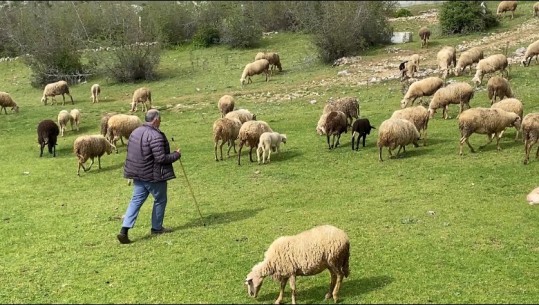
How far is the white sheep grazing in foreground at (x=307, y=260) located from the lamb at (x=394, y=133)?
8.45 meters

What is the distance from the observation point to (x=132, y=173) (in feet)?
35.4

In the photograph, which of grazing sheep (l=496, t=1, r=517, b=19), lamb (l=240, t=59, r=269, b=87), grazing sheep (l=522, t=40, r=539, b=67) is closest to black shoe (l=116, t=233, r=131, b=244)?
grazing sheep (l=522, t=40, r=539, b=67)

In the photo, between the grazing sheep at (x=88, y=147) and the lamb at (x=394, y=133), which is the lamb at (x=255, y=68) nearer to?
the grazing sheep at (x=88, y=147)

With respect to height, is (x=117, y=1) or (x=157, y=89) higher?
(x=117, y=1)

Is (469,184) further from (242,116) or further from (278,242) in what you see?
(242,116)

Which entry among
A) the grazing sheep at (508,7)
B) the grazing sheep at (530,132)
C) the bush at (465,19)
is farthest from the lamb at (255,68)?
the grazing sheep at (530,132)

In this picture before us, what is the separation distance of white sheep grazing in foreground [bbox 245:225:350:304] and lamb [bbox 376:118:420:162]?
27.7 feet

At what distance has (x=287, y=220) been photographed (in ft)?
39.1

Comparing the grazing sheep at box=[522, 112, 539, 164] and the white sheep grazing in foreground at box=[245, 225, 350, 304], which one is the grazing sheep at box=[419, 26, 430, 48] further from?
the white sheep grazing in foreground at box=[245, 225, 350, 304]

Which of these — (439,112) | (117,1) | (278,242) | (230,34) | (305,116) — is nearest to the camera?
(278,242)

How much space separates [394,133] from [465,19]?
25.6 meters

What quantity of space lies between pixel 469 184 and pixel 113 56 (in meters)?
33.7

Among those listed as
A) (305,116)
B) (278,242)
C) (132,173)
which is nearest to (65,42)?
(305,116)

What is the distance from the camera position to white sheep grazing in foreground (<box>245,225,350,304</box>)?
7832 mm
